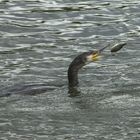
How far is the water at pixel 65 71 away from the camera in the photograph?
11375mm

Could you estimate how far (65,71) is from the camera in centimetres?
1493

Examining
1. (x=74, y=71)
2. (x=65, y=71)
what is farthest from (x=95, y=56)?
(x=65, y=71)

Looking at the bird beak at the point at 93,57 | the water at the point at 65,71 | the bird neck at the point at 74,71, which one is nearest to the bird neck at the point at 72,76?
the bird neck at the point at 74,71

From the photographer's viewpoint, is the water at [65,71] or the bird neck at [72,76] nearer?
the water at [65,71]

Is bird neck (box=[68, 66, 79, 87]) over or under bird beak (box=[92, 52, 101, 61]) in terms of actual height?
under

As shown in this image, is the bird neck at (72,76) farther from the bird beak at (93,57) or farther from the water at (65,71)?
the bird beak at (93,57)

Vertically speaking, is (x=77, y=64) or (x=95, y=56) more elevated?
(x=95, y=56)

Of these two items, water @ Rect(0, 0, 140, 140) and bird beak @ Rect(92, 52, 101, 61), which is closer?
water @ Rect(0, 0, 140, 140)

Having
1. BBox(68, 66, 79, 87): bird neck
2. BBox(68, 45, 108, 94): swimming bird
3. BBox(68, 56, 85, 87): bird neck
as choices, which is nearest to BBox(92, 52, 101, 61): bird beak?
BBox(68, 45, 108, 94): swimming bird

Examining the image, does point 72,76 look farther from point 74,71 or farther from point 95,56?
point 95,56

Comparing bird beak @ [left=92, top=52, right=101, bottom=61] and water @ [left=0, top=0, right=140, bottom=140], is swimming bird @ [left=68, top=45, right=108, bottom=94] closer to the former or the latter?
bird beak @ [left=92, top=52, right=101, bottom=61]

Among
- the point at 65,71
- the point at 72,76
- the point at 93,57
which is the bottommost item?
the point at 65,71

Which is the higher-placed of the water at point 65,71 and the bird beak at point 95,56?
the bird beak at point 95,56

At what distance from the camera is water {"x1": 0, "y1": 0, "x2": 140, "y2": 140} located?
37.3ft
